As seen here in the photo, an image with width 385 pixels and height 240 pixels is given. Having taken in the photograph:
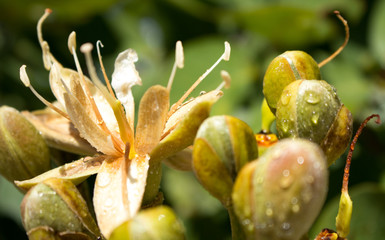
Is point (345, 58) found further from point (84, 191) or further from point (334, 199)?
point (84, 191)

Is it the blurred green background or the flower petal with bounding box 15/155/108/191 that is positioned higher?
the flower petal with bounding box 15/155/108/191

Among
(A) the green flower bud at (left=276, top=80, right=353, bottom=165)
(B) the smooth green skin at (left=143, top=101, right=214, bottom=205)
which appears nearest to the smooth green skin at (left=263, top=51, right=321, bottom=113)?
(A) the green flower bud at (left=276, top=80, right=353, bottom=165)

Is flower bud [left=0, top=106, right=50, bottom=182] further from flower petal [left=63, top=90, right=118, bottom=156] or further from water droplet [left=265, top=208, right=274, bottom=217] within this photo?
water droplet [left=265, top=208, right=274, bottom=217]

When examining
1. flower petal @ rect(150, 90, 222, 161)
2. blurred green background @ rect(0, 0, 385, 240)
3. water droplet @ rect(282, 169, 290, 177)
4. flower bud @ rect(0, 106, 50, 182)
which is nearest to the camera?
water droplet @ rect(282, 169, 290, 177)

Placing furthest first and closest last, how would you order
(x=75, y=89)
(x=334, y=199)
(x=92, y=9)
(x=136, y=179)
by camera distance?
(x=92, y=9), (x=334, y=199), (x=75, y=89), (x=136, y=179)

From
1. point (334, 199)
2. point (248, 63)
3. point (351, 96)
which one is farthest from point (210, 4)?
point (334, 199)

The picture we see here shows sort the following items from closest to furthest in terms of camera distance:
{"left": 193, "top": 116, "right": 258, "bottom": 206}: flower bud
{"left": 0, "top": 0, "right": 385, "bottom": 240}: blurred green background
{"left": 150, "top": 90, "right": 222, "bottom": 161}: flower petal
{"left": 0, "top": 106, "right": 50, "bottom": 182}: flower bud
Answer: {"left": 193, "top": 116, "right": 258, "bottom": 206}: flower bud
{"left": 150, "top": 90, "right": 222, "bottom": 161}: flower petal
{"left": 0, "top": 106, "right": 50, "bottom": 182}: flower bud
{"left": 0, "top": 0, "right": 385, "bottom": 240}: blurred green background

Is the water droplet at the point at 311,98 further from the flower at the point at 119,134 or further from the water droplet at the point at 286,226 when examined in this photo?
the water droplet at the point at 286,226
